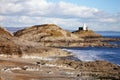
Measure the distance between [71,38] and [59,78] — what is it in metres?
97.8

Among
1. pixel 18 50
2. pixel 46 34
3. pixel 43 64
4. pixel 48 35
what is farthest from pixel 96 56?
pixel 46 34

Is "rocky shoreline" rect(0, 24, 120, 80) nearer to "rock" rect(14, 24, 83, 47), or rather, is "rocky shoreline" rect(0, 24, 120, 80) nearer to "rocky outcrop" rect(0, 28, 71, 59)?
"rocky outcrop" rect(0, 28, 71, 59)

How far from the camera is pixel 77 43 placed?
405 ft

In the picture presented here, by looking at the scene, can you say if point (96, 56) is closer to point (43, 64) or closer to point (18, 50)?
point (18, 50)

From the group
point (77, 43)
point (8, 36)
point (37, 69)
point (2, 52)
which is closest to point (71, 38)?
point (77, 43)

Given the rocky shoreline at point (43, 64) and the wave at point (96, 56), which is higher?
the rocky shoreline at point (43, 64)

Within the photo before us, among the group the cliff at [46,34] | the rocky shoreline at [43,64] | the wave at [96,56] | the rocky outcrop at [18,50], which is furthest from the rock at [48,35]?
the rocky outcrop at [18,50]

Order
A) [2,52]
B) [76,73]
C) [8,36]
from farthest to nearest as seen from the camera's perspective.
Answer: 1. [8,36]
2. [2,52]
3. [76,73]

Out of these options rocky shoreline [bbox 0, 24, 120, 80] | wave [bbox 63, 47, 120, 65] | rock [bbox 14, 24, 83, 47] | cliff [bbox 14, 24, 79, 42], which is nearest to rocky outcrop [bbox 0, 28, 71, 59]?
rocky shoreline [bbox 0, 24, 120, 80]

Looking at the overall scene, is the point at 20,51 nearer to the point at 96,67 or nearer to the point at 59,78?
the point at 96,67

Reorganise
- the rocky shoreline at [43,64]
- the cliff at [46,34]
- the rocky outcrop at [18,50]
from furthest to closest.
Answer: the cliff at [46,34] < the rocky outcrop at [18,50] < the rocky shoreline at [43,64]

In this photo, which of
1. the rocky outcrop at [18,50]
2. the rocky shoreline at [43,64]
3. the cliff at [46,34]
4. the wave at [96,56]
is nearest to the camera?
the rocky shoreline at [43,64]

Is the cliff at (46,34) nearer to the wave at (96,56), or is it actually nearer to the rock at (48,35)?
the rock at (48,35)

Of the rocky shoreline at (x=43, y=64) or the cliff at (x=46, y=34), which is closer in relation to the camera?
the rocky shoreline at (x=43, y=64)
